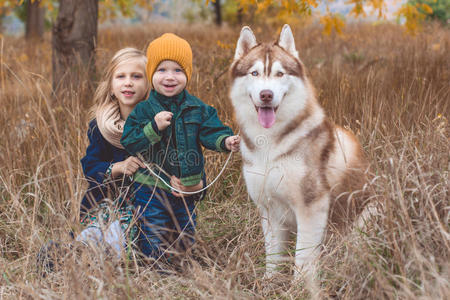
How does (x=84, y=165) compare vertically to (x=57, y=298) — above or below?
above

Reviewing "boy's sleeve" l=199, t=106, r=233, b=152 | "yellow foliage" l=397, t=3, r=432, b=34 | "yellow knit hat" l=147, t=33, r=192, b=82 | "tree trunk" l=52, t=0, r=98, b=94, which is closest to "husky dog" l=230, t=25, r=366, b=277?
"boy's sleeve" l=199, t=106, r=233, b=152

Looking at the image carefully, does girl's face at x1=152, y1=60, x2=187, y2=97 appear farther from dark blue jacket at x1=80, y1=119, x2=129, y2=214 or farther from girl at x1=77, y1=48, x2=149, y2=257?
dark blue jacket at x1=80, y1=119, x2=129, y2=214

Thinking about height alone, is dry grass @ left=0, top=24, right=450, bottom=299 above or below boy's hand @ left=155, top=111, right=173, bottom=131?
below

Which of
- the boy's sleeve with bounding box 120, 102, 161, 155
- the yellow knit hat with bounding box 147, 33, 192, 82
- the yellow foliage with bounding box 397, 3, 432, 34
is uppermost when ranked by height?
the yellow foliage with bounding box 397, 3, 432, 34

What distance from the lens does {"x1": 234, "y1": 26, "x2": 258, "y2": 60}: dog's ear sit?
2.44m

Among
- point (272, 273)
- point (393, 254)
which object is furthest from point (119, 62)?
point (393, 254)

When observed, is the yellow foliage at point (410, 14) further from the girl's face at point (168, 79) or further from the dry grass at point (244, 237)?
the girl's face at point (168, 79)

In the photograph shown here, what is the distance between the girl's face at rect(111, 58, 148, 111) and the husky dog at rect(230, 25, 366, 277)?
2.05 feet

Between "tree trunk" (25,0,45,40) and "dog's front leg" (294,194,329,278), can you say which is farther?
"tree trunk" (25,0,45,40)

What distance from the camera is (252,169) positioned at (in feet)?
7.89

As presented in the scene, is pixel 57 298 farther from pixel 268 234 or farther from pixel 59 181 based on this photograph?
pixel 59 181

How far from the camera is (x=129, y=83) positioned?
2699 mm

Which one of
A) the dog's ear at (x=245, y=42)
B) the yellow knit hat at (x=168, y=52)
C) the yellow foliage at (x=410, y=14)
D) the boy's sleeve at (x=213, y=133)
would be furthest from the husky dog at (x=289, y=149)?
the yellow foliage at (x=410, y=14)

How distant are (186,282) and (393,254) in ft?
3.21
